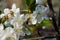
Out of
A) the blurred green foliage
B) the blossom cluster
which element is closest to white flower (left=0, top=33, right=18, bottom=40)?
the blossom cluster

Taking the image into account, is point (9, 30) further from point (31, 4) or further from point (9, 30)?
point (31, 4)

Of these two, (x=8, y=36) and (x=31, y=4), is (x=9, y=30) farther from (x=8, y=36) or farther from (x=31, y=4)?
(x=31, y=4)

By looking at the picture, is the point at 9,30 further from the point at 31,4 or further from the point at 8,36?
the point at 31,4

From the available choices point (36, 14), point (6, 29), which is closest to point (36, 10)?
point (36, 14)

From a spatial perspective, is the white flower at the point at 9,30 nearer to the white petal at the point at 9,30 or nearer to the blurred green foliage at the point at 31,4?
the white petal at the point at 9,30

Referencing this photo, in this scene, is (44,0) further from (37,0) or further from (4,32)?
(4,32)

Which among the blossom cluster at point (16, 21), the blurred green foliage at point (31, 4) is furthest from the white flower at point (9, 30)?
the blurred green foliage at point (31, 4)

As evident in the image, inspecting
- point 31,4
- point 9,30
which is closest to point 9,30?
point 9,30

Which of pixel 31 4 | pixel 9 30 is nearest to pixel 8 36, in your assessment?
pixel 9 30

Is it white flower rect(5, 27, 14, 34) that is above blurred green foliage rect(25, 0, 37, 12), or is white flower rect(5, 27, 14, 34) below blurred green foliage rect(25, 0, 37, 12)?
below

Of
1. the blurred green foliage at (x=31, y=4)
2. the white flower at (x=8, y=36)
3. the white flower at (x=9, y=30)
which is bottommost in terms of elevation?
the white flower at (x=8, y=36)

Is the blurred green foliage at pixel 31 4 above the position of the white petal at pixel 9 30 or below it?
above

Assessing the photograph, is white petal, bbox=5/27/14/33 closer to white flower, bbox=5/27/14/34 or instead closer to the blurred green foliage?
white flower, bbox=5/27/14/34
